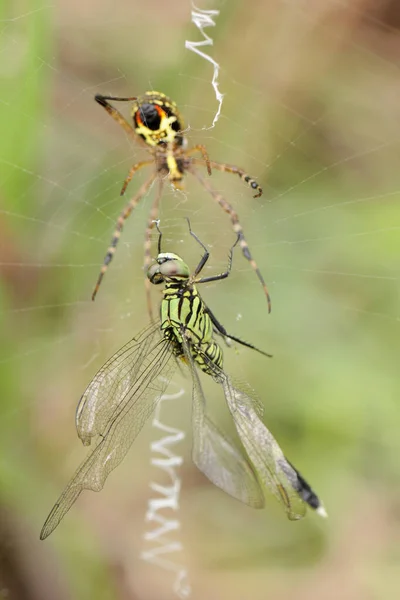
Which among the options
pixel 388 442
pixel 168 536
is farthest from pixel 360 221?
pixel 168 536

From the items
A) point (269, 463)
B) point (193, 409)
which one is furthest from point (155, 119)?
point (269, 463)

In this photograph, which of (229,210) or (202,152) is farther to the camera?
(229,210)

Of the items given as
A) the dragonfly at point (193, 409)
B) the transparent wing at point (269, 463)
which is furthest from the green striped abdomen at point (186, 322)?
the transparent wing at point (269, 463)

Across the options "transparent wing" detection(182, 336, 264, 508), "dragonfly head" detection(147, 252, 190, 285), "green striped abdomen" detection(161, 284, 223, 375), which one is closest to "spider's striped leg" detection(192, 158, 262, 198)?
"dragonfly head" detection(147, 252, 190, 285)

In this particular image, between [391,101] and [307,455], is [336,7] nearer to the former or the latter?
[391,101]

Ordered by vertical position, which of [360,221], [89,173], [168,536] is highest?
[89,173]

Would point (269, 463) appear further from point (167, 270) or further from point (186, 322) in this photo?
point (167, 270)

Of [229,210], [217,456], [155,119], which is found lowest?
[217,456]
